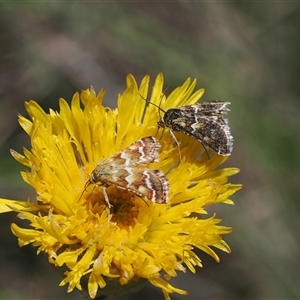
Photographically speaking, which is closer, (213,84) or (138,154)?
(138,154)

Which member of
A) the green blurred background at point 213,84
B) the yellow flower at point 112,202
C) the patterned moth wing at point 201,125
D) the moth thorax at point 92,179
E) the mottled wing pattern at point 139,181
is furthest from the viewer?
the green blurred background at point 213,84

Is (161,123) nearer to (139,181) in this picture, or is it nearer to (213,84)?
(139,181)

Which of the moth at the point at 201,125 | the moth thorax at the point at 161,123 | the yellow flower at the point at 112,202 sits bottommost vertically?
the yellow flower at the point at 112,202

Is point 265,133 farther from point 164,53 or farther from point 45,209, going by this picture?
point 45,209

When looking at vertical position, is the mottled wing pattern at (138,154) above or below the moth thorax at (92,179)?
above

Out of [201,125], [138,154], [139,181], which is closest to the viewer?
[139,181]

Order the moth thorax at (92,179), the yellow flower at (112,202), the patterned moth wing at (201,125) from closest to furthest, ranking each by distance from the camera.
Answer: the yellow flower at (112,202)
the moth thorax at (92,179)
the patterned moth wing at (201,125)

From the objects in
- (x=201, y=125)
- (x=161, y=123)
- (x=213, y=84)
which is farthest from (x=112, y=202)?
(x=213, y=84)

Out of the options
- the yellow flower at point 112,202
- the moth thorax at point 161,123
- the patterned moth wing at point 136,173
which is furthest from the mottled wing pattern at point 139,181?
the moth thorax at point 161,123

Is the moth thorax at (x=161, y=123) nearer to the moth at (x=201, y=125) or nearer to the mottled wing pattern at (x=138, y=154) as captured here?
the moth at (x=201, y=125)
